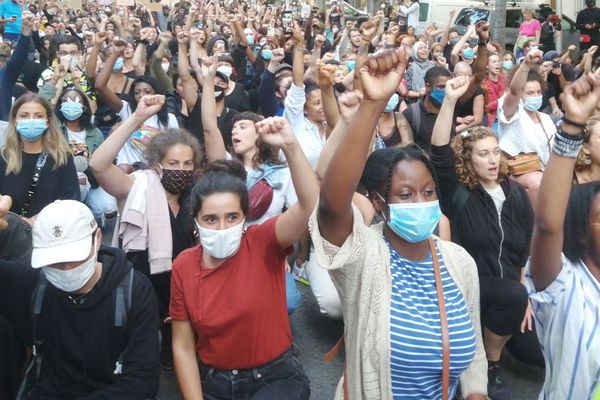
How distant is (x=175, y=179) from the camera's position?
4199mm

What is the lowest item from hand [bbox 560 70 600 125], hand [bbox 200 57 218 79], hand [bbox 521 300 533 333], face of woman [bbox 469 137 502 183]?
hand [bbox 521 300 533 333]

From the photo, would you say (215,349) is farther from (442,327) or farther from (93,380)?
(442,327)

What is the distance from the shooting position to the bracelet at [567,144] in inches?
85.9

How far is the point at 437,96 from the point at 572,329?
409 centimetres

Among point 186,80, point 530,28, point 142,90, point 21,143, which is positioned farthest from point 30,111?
point 530,28

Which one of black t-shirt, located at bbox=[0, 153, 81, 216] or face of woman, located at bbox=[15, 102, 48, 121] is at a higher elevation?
face of woman, located at bbox=[15, 102, 48, 121]

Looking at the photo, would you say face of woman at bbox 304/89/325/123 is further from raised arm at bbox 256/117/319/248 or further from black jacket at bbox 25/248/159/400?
black jacket at bbox 25/248/159/400

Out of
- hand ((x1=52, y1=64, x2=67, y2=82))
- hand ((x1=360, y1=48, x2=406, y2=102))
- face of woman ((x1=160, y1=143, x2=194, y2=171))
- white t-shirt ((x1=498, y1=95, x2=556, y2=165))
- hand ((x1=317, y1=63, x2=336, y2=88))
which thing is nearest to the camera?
hand ((x1=360, y1=48, x2=406, y2=102))

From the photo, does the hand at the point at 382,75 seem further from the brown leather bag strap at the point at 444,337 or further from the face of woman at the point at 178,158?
the face of woman at the point at 178,158

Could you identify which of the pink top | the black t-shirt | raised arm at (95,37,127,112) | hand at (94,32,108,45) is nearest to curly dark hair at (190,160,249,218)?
the black t-shirt

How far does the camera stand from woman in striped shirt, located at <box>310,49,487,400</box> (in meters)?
2.19

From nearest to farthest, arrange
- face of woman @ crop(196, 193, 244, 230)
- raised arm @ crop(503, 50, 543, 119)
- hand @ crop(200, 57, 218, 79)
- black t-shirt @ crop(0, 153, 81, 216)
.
→ 1. face of woman @ crop(196, 193, 244, 230)
2. black t-shirt @ crop(0, 153, 81, 216)
3. raised arm @ crop(503, 50, 543, 119)
4. hand @ crop(200, 57, 218, 79)

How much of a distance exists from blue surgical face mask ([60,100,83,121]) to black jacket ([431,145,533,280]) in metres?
3.76

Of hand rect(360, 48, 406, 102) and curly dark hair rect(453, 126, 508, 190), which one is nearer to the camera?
hand rect(360, 48, 406, 102)
